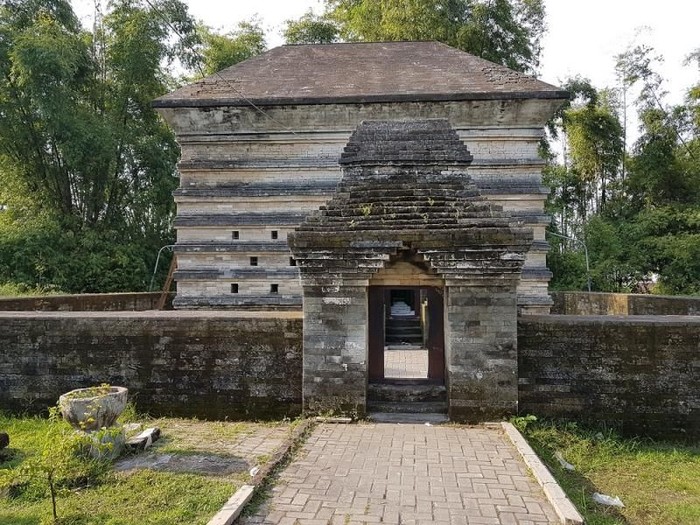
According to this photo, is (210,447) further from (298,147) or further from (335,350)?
(298,147)

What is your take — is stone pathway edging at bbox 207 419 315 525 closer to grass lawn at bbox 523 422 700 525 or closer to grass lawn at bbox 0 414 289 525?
grass lawn at bbox 0 414 289 525

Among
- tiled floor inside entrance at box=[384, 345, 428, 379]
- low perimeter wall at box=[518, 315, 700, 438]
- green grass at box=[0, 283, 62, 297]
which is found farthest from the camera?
green grass at box=[0, 283, 62, 297]

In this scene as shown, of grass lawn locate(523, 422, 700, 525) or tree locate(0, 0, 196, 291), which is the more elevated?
tree locate(0, 0, 196, 291)

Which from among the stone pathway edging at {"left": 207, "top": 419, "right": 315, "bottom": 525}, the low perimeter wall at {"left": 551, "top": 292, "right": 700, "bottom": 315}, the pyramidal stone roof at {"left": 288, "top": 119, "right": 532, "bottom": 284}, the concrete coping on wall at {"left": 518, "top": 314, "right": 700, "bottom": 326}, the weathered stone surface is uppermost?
the weathered stone surface

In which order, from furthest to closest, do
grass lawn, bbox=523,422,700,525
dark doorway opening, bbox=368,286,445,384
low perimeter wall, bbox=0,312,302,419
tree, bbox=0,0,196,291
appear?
tree, bbox=0,0,196,291 → dark doorway opening, bbox=368,286,445,384 → low perimeter wall, bbox=0,312,302,419 → grass lawn, bbox=523,422,700,525

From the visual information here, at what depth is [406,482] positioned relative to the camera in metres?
4.93

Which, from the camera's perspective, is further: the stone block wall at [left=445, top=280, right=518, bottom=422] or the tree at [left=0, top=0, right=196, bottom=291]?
the tree at [left=0, top=0, right=196, bottom=291]

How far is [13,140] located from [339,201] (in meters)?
16.6

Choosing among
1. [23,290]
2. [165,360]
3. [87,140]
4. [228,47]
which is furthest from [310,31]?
[165,360]

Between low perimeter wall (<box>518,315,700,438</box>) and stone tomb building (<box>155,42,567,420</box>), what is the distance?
21.8 inches

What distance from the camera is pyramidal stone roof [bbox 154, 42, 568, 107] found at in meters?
11.7

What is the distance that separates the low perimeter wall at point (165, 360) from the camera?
750cm

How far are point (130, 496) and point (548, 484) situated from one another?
3956mm

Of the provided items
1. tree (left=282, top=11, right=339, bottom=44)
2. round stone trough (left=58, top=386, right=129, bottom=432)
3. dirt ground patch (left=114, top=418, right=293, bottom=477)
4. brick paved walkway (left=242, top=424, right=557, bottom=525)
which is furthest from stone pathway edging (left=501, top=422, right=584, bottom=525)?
tree (left=282, top=11, right=339, bottom=44)
